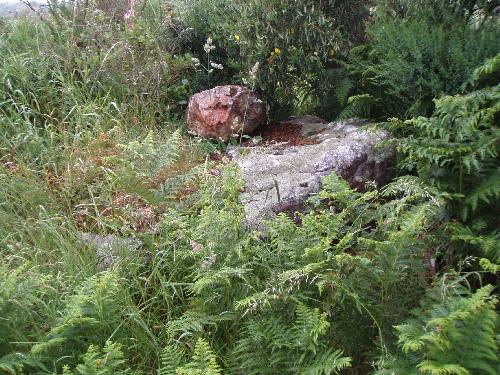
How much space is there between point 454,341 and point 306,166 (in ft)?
7.11

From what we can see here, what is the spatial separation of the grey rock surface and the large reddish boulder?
0.32 m

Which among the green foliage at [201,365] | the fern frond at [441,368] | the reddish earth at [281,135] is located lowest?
the green foliage at [201,365]

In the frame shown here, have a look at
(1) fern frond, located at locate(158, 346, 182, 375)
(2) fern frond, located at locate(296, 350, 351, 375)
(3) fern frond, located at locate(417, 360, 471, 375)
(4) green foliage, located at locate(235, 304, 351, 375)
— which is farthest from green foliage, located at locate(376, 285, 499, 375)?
(1) fern frond, located at locate(158, 346, 182, 375)

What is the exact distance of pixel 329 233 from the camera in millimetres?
2564

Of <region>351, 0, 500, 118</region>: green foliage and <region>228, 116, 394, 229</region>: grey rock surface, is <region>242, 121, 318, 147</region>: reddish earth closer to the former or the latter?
<region>228, 116, 394, 229</region>: grey rock surface

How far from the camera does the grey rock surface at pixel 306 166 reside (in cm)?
354

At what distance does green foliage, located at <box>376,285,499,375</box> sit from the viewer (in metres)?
1.83

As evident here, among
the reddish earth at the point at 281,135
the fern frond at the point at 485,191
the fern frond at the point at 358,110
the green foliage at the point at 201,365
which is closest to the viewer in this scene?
the green foliage at the point at 201,365

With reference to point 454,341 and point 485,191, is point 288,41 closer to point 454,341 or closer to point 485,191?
point 485,191

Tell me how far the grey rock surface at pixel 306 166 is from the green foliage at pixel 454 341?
1.49 metres

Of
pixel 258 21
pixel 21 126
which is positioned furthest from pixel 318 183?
pixel 21 126

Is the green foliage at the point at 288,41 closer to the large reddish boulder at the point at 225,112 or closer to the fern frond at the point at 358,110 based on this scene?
the large reddish boulder at the point at 225,112

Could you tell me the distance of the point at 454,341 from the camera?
193cm

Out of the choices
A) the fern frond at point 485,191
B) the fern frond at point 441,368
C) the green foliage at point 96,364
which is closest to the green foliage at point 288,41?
the fern frond at point 485,191
